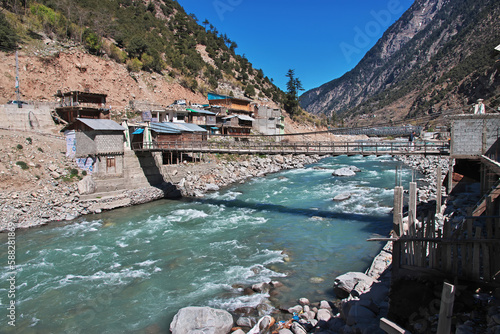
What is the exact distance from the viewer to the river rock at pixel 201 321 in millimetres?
6800

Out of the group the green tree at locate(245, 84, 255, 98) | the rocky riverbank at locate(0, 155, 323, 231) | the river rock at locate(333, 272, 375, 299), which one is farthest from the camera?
the green tree at locate(245, 84, 255, 98)

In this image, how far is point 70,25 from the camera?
3512 centimetres

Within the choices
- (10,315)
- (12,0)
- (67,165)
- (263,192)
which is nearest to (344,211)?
(263,192)

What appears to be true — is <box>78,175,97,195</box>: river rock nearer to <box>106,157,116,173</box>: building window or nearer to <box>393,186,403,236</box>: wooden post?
<box>106,157,116,173</box>: building window

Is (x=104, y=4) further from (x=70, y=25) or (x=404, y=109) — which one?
(x=404, y=109)

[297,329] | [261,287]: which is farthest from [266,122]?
[297,329]

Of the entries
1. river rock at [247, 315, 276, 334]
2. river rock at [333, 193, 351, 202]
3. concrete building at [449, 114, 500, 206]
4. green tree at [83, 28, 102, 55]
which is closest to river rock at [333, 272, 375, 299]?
river rock at [247, 315, 276, 334]

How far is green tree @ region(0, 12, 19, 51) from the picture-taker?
2614cm

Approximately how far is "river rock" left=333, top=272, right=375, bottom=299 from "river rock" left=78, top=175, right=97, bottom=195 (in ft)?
49.9

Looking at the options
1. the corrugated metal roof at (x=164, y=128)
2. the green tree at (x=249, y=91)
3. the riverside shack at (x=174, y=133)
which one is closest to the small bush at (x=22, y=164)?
the riverside shack at (x=174, y=133)

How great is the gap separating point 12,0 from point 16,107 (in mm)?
20004

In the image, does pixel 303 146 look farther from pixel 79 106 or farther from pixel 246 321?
pixel 79 106

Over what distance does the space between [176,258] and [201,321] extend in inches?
179

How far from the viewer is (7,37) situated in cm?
2636
